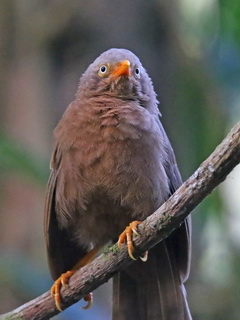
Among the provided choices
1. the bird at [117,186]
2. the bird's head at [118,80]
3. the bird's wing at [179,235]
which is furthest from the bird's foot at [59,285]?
the bird's head at [118,80]

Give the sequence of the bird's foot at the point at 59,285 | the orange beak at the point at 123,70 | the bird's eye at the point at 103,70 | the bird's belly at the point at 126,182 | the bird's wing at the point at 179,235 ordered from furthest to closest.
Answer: the bird's eye at the point at 103,70, the orange beak at the point at 123,70, the bird's wing at the point at 179,235, the bird's belly at the point at 126,182, the bird's foot at the point at 59,285

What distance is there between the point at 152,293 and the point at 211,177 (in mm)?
1457

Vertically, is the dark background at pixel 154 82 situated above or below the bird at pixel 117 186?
above

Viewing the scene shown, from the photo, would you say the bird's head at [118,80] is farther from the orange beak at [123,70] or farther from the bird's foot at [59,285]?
the bird's foot at [59,285]

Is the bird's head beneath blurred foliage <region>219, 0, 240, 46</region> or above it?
beneath

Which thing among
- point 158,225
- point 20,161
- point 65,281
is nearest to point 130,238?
point 158,225

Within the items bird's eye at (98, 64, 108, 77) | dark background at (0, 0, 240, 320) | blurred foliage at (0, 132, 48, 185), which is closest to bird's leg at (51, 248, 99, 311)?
dark background at (0, 0, 240, 320)

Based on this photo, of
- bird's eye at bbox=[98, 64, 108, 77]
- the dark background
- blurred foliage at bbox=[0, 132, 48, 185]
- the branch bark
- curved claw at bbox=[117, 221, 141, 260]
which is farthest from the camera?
the dark background

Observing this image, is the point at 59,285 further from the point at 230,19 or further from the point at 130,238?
the point at 230,19

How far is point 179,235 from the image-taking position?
4.70m

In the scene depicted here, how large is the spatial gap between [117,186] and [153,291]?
81 centimetres

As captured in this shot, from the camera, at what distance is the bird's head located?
15.5ft

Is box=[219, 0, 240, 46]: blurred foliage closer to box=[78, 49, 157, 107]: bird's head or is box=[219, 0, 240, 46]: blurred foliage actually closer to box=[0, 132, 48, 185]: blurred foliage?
box=[78, 49, 157, 107]: bird's head

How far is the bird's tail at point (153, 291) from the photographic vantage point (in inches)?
186
